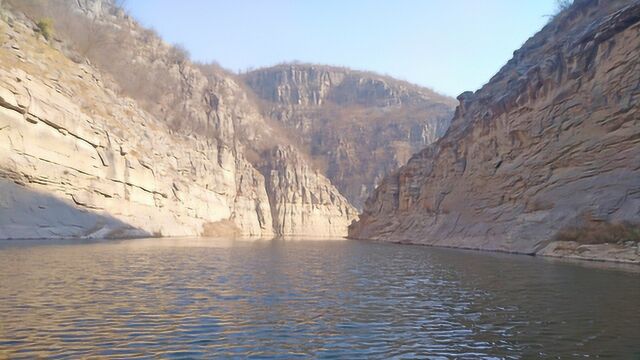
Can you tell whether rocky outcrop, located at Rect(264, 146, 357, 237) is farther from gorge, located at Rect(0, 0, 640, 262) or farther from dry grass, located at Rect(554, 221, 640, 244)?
dry grass, located at Rect(554, 221, 640, 244)

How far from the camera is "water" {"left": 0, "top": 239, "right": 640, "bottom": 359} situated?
923 cm

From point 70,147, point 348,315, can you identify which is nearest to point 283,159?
point 70,147

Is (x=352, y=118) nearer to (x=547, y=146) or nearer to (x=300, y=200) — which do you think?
(x=300, y=200)

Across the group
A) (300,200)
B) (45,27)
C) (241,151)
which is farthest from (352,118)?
(45,27)

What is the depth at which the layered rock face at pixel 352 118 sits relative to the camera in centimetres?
15262

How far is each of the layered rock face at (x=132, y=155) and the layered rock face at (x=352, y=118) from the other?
91.4 ft

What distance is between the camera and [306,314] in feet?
41.2

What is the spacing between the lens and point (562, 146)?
120 ft

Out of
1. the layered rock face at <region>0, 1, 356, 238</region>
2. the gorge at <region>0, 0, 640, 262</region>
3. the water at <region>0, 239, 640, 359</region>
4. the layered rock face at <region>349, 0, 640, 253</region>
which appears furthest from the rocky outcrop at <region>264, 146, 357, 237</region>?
the water at <region>0, 239, 640, 359</region>

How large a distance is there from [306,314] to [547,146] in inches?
1304

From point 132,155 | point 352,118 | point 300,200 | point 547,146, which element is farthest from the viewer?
point 352,118

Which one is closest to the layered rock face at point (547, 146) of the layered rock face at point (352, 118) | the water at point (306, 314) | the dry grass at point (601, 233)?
the dry grass at point (601, 233)

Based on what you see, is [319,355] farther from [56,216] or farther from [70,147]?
[70,147]

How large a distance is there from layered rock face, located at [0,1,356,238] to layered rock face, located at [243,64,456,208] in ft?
91.4
